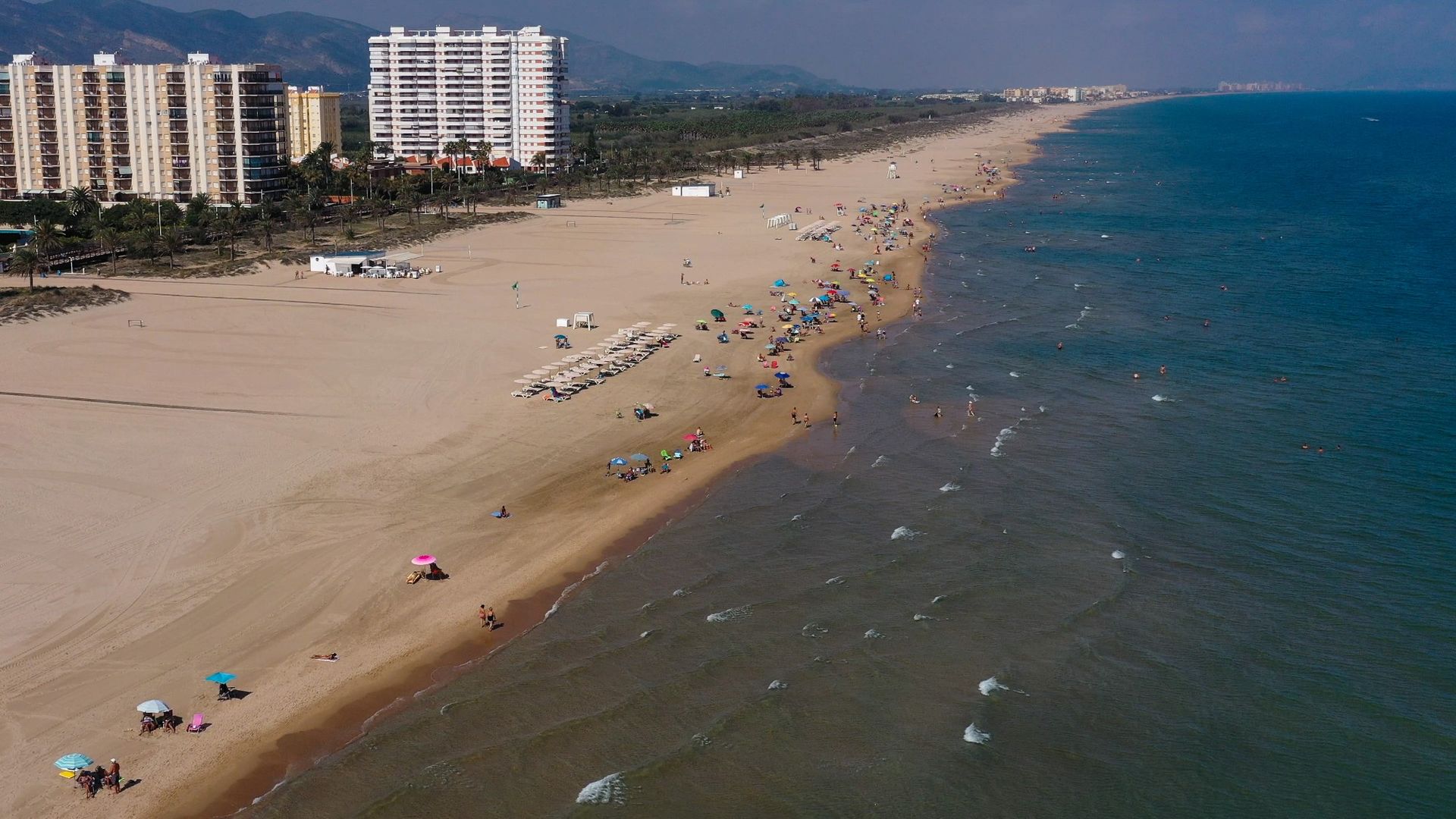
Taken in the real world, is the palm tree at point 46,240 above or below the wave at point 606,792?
above

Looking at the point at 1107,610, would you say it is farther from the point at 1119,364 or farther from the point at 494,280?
the point at 494,280

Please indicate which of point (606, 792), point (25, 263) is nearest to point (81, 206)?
point (25, 263)

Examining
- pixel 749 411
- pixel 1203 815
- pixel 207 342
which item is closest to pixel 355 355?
pixel 207 342

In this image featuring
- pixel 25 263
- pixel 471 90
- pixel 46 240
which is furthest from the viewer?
pixel 471 90

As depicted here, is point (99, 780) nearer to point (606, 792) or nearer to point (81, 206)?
point (606, 792)

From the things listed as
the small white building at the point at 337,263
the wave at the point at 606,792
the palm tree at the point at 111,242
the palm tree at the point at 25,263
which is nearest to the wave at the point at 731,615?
the wave at the point at 606,792

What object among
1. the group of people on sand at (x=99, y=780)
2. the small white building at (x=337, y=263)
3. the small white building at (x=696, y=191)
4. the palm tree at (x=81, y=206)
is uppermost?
the small white building at (x=696, y=191)

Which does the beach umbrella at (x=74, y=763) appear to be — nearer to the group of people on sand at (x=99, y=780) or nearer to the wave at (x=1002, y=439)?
the group of people on sand at (x=99, y=780)
